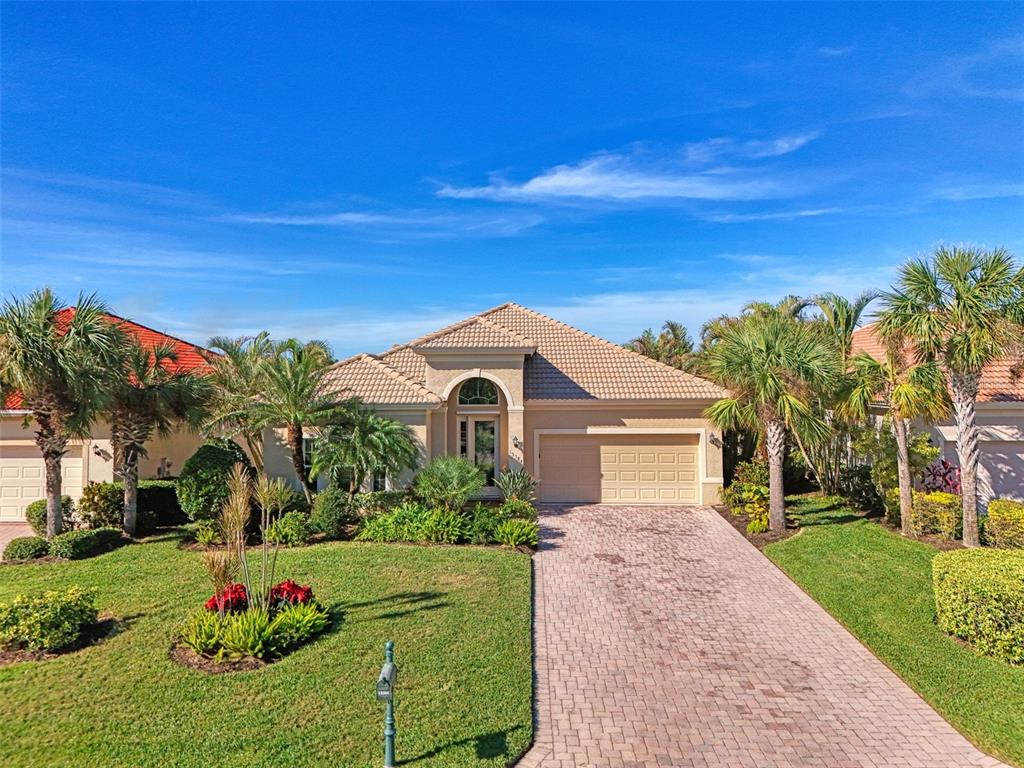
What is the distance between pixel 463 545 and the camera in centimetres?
1534

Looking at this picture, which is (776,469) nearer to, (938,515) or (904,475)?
(904,475)

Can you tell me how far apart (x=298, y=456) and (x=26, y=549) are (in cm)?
675

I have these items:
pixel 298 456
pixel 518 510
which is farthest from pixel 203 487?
pixel 518 510

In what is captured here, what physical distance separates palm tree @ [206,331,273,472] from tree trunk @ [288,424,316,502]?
3.11 feet

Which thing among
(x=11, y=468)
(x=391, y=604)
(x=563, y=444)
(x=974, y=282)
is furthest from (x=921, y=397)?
(x=11, y=468)

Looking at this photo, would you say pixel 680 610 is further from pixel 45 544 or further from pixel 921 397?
pixel 45 544

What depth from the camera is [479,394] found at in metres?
20.7

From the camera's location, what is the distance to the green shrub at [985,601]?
919cm

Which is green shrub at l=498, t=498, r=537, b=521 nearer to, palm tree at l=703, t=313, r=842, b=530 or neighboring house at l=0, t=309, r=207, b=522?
palm tree at l=703, t=313, r=842, b=530

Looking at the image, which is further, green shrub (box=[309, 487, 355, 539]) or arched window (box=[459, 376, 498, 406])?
arched window (box=[459, 376, 498, 406])

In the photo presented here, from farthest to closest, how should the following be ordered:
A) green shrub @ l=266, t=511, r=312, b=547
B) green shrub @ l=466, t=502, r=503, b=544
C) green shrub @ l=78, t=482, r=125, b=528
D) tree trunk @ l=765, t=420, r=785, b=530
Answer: green shrub @ l=78, t=482, r=125, b=528
tree trunk @ l=765, t=420, r=785, b=530
green shrub @ l=266, t=511, r=312, b=547
green shrub @ l=466, t=502, r=503, b=544

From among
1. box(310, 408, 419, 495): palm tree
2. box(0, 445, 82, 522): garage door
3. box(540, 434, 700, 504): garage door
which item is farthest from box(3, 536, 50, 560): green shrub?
box(540, 434, 700, 504): garage door

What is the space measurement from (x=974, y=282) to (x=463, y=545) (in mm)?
14187

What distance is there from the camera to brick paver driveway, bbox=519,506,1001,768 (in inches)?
281
